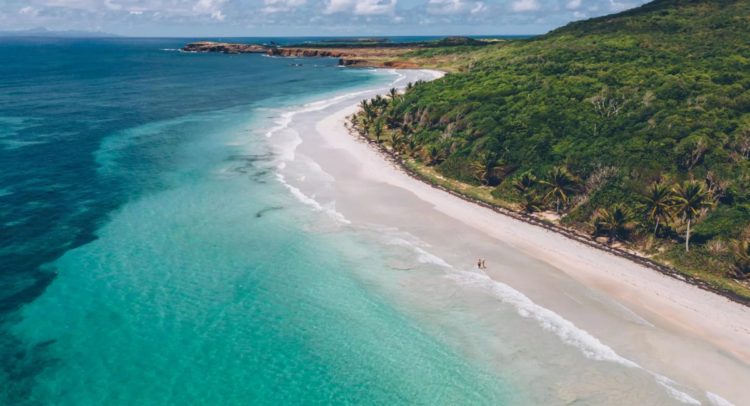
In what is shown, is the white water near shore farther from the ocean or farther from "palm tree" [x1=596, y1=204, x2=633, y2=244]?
"palm tree" [x1=596, y1=204, x2=633, y2=244]

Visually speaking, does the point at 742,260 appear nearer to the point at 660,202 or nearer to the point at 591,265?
the point at 660,202

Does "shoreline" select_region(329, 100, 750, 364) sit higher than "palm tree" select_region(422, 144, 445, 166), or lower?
lower

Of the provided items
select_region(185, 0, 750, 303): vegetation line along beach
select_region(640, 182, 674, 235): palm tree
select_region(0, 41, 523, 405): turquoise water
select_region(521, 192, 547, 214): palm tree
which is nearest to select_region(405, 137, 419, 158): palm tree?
select_region(185, 0, 750, 303): vegetation line along beach

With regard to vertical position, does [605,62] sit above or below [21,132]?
above

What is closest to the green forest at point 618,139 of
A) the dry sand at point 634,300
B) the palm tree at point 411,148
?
the palm tree at point 411,148

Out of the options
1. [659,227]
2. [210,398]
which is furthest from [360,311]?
[659,227]

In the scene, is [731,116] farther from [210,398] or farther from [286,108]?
[286,108]
